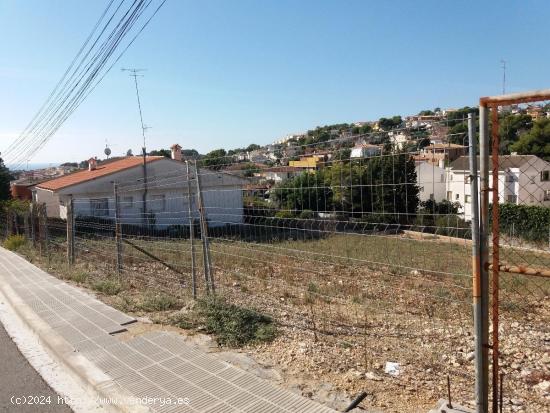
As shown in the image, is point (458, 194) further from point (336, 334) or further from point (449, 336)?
point (449, 336)

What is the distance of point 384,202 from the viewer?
378 centimetres

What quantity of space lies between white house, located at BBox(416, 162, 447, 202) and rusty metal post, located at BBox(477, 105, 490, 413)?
50cm

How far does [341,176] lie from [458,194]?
128cm

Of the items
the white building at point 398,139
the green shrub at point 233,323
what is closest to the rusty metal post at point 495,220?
the white building at point 398,139

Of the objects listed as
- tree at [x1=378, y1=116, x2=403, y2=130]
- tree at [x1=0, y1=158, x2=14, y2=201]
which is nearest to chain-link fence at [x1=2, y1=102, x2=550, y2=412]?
tree at [x1=378, y1=116, x2=403, y2=130]

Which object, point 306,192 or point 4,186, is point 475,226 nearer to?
point 306,192

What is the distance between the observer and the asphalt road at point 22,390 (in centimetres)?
371

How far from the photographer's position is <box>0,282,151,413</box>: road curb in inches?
142

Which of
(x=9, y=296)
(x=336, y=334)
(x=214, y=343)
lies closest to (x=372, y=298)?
(x=336, y=334)

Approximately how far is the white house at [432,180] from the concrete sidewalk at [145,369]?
174 cm

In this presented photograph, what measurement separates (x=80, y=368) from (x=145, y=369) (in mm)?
675

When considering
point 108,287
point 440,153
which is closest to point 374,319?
point 440,153

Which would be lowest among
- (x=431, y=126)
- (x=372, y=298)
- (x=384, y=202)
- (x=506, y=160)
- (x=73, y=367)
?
(x=372, y=298)

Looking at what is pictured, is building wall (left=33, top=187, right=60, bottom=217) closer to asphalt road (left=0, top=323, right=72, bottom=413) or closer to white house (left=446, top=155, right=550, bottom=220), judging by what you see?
asphalt road (left=0, top=323, right=72, bottom=413)
